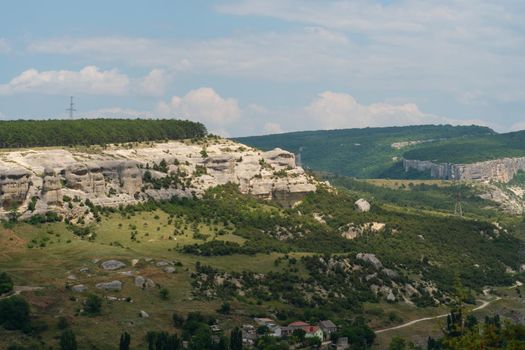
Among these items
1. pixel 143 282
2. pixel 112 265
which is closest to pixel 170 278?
pixel 143 282

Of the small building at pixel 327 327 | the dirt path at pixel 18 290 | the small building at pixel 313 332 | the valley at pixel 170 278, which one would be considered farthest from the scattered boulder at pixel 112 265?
the small building at pixel 327 327

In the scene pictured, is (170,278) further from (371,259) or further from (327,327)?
(371,259)

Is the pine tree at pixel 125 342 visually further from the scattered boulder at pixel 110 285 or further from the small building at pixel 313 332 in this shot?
the small building at pixel 313 332

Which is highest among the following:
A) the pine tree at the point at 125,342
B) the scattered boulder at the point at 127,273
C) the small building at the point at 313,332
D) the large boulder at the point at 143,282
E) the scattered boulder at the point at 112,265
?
the scattered boulder at the point at 112,265

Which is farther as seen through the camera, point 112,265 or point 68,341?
point 112,265

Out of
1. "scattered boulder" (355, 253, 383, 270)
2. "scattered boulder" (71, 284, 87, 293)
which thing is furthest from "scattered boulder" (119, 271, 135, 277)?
"scattered boulder" (355, 253, 383, 270)

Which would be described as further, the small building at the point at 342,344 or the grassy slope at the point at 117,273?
the small building at the point at 342,344

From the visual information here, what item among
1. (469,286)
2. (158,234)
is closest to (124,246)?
(158,234)
